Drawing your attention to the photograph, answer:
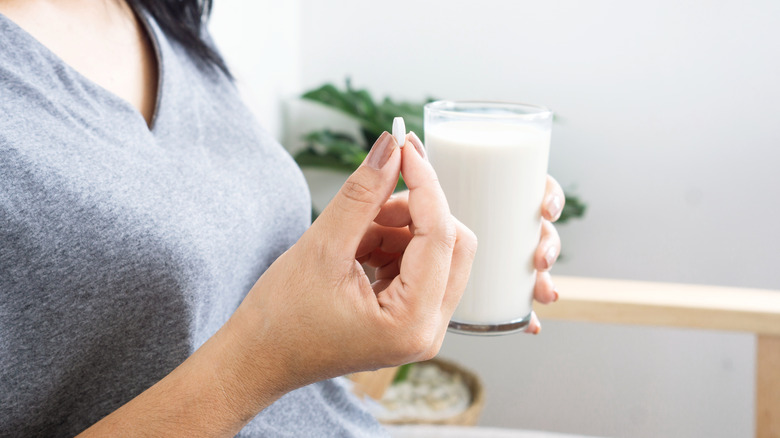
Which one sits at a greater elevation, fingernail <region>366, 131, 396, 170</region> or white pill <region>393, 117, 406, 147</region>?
white pill <region>393, 117, 406, 147</region>

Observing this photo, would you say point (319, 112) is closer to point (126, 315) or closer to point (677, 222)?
point (677, 222)

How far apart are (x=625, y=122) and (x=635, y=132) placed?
4 cm

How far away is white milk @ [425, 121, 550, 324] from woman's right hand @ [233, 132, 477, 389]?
0.17 metres

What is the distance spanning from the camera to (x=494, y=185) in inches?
23.9

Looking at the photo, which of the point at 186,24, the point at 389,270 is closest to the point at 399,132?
the point at 389,270

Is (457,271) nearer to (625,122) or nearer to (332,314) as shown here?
(332,314)

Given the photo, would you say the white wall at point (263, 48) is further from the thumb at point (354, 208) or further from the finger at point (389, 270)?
the thumb at point (354, 208)

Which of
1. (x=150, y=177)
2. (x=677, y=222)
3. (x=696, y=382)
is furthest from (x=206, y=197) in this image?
(x=696, y=382)

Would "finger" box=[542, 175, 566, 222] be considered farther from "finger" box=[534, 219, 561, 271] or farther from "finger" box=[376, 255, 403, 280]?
"finger" box=[376, 255, 403, 280]

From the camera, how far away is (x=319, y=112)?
1860 millimetres

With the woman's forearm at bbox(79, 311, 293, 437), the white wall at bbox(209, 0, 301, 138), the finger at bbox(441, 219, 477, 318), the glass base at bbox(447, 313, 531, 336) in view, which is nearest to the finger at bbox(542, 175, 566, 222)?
the glass base at bbox(447, 313, 531, 336)

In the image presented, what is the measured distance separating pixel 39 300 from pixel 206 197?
17 cm

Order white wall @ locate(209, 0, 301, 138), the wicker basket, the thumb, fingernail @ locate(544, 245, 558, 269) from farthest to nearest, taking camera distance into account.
A: the wicker basket
white wall @ locate(209, 0, 301, 138)
fingernail @ locate(544, 245, 558, 269)
the thumb

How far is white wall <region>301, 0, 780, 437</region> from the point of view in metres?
1.62
